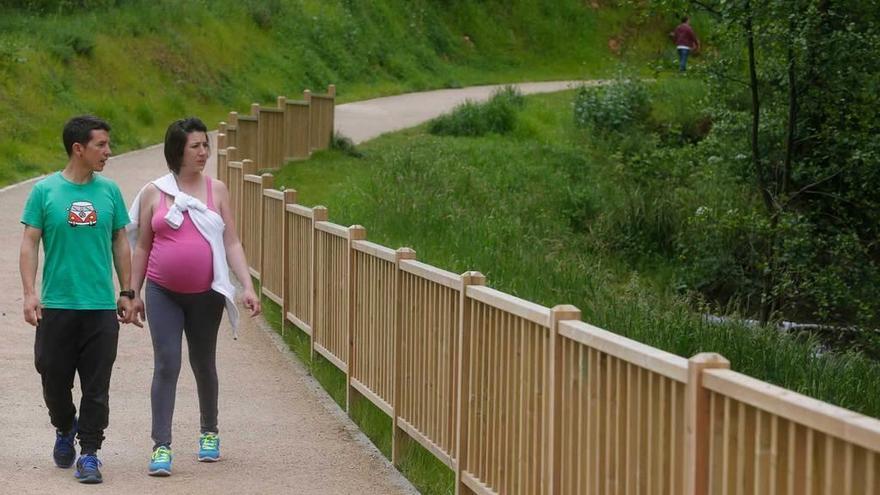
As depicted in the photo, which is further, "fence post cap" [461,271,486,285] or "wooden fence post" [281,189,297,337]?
"wooden fence post" [281,189,297,337]

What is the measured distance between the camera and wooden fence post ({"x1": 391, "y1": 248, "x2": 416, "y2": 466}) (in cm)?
848

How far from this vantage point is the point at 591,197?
24.2 meters

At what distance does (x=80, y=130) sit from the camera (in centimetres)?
762

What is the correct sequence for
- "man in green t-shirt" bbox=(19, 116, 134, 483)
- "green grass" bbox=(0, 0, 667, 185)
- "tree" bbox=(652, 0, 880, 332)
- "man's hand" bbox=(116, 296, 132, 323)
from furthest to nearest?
1. "green grass" bbox=(0, 0, 667, 185)
2. "tree" bbox=(652, 0, 880, 332)
3. "man's hand" bbox=(116, 296, 132, 323)
4. "man in green t-shirt" bbox=(19, 116, 134, 483)

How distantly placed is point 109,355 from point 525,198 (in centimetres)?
1661

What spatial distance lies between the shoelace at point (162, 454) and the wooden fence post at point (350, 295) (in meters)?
2.10

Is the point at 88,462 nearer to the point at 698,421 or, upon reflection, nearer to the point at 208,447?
the point at 208,447

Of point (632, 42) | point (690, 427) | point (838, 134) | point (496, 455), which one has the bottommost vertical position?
point (496, 455)

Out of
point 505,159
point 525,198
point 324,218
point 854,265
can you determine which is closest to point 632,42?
point 505,159

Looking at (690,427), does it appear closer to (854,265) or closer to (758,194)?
(854,265)

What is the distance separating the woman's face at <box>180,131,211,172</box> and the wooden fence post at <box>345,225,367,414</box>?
1801mm

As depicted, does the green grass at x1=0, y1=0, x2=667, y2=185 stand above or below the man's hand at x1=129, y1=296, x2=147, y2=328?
above

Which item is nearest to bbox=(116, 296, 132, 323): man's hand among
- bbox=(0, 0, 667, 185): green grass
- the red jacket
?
bbox=(0, 0, 667, 185): green grass

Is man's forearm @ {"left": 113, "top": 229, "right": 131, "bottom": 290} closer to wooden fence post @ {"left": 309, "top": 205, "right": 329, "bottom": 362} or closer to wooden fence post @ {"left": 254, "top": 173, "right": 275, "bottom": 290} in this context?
wooden fence post @ {"left": 309, "top": 205, "right": 329, "bottom": 362}
